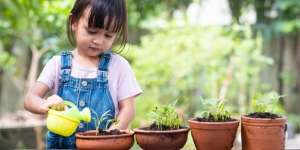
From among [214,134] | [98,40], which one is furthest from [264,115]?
[98,40]

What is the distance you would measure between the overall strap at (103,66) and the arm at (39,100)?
0.61 feet

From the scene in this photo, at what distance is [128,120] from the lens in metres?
1.84

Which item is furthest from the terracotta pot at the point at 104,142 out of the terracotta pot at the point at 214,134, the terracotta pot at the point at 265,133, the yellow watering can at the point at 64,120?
the terracotta pot at the point at 265,133

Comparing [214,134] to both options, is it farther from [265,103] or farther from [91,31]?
[91,31]

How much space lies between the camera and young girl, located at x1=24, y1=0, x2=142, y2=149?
174 cm

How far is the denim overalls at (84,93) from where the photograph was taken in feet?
5.91

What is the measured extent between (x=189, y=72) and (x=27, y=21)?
2.00 metres

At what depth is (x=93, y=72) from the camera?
182 centimetres

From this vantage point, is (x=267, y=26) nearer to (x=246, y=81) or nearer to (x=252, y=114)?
(x=246, y=81)

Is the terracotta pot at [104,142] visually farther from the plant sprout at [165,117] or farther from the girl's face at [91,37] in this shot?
the girl's face at [91,37]

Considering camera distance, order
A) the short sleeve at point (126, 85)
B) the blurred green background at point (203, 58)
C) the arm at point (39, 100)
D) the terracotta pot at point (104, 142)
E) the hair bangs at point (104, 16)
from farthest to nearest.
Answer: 1. the blurred green background at point (203, 58)
2. the short sleeve at point (126, 85)
3. the hair bangs at point (104, 16)
4. the arm at point (39, 100)
5. the terracotta pot at point (104, 142)

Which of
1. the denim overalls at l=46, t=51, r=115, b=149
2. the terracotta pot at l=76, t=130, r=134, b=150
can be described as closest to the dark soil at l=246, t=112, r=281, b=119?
the terracotta pot at l=76, t=130, r=134, b=150

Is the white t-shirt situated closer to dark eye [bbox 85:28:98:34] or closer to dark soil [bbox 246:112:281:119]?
dark eye [bbox 85:28:98:34]

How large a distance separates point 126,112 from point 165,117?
0.93 feet
